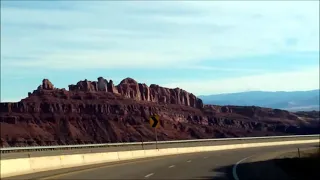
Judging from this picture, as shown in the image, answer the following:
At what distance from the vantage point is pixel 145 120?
132m

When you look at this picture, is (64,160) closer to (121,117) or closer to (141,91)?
(121,117)

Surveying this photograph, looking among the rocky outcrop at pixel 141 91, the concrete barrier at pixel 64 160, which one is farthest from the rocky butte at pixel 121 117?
the concrete barrier at pixel 64 160

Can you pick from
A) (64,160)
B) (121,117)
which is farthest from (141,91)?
(64,160)

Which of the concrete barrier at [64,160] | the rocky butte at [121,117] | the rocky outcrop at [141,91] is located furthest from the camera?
the rocky outcrop at [141,91]

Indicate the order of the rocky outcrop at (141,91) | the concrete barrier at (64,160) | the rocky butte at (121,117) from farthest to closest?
the rocky outcrop at (141,91) < the rocky butte at (121,117) < the concrete barrier at (64,160)

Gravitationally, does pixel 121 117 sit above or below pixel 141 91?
below

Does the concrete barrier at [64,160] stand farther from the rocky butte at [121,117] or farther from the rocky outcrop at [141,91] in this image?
the rocky outcrop at [141,91]

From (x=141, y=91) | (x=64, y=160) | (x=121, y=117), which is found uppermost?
(x=141, y=91)

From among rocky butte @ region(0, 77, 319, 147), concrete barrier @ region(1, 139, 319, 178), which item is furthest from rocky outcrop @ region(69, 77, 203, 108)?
concrete barrier @ region(1, 139, 319, 178)

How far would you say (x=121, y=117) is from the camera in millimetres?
129250

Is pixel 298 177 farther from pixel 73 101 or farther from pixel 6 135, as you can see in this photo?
pixel 73 101

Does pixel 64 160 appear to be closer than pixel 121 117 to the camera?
Yes

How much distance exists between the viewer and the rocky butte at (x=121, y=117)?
4643 inches

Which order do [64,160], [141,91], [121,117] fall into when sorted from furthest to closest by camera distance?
[141,91] → [121,117] → [64,160]
